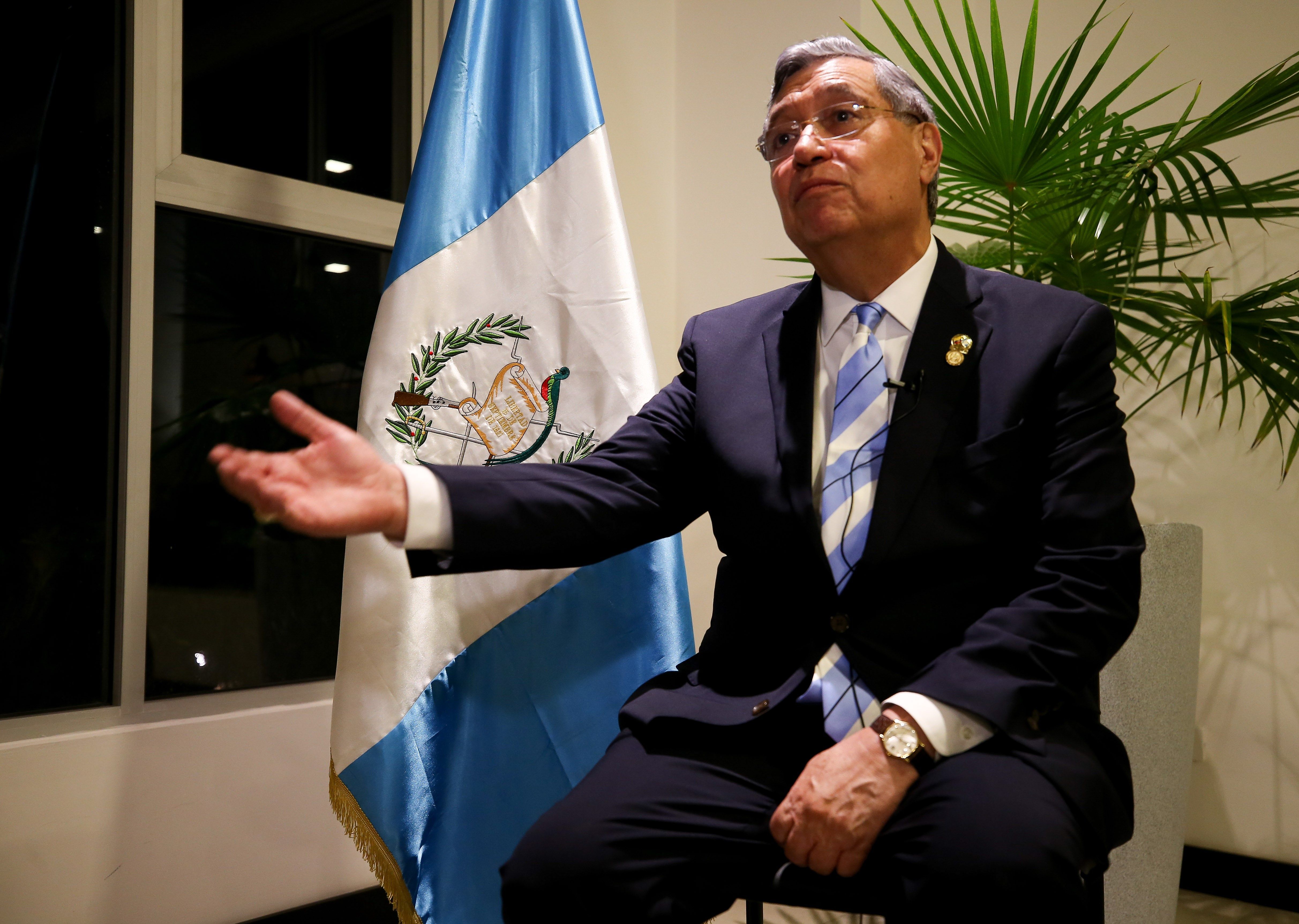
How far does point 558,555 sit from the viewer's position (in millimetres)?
1264

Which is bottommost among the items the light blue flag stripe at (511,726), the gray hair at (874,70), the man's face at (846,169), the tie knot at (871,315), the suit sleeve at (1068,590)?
the light blue flag stripe at (511,726)

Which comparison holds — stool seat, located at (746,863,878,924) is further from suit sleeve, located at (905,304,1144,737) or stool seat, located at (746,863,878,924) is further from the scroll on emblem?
the scroll on emblem

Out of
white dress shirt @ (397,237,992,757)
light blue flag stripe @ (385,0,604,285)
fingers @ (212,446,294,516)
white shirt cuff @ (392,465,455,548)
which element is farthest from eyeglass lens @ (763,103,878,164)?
fingers @ (212,446,294,516)

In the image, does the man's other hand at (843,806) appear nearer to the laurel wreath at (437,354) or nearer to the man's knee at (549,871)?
the man's knee at (549,871)

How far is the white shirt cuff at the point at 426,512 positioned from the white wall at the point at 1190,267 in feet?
5.93

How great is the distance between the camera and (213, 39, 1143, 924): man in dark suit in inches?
41.0

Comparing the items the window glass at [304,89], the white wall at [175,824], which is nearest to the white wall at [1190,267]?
the window glass at [304,89]

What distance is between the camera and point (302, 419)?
1.05 m

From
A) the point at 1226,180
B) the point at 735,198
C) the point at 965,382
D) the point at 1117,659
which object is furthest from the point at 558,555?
the point at 1226,180

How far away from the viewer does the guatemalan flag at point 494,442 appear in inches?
66.8

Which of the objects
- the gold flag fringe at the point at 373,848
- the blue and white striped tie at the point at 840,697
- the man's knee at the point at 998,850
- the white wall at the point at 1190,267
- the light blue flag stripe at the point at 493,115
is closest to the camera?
the man's knee at the point at 998,850

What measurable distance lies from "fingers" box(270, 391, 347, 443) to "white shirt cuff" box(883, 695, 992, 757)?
0.70m

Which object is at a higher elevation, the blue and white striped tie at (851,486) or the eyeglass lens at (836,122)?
the eyeglass lens at (836,122)

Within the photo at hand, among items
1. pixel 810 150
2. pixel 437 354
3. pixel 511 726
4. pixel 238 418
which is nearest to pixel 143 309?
pixel 238 418
